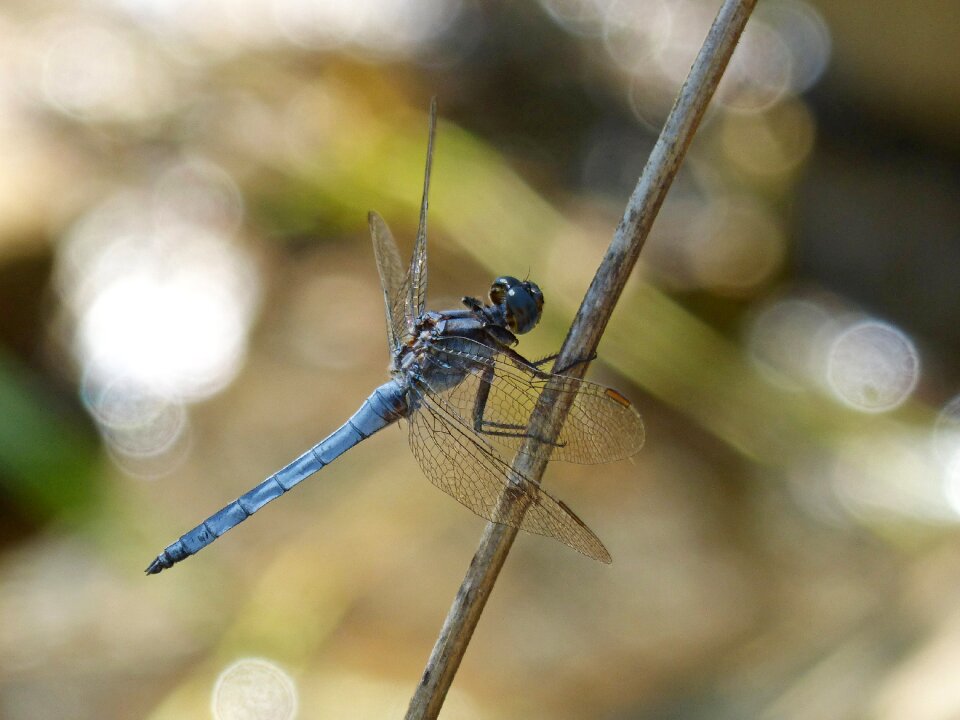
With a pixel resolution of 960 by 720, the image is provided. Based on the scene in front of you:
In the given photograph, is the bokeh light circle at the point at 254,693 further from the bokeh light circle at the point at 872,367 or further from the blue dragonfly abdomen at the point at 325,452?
the bokeh light circle at the point at 872,367

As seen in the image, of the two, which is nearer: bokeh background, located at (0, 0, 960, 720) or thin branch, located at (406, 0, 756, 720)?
thin branch, located at (406, 0, 756, 720)

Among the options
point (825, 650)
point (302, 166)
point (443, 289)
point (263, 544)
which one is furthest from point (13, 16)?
point (825, 650)

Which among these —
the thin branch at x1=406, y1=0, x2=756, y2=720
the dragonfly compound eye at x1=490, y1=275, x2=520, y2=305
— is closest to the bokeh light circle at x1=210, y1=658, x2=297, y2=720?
the thin branch at x1=406, y1=0, x2=756, y2=720

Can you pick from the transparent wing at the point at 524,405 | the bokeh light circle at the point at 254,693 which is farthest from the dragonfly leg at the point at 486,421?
the bokeh light circle at the point at 254,693

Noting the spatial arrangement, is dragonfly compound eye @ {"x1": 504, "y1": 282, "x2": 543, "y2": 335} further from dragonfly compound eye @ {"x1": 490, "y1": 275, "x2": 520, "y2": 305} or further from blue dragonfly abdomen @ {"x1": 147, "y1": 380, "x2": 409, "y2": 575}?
blue dragonfly abdomen @ {"x1": 147, "y1": 380, "x2": 409, "y2": 575}

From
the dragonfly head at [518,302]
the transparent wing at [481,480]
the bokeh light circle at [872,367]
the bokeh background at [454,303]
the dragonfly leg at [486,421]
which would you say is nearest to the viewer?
the transparent wing at [481,480]
